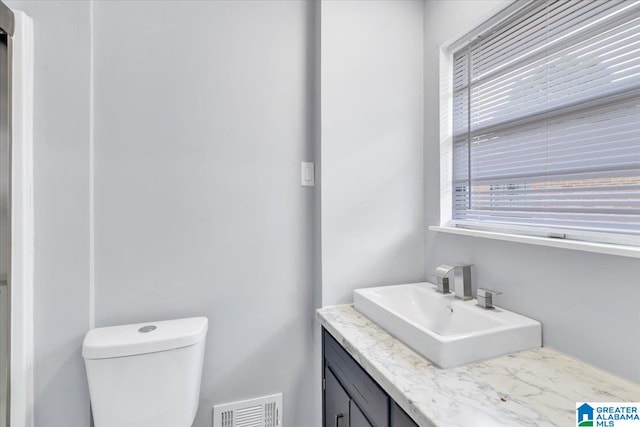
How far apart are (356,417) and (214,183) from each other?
1118mm

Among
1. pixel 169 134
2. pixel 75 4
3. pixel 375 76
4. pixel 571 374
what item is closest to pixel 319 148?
pixel 375 76

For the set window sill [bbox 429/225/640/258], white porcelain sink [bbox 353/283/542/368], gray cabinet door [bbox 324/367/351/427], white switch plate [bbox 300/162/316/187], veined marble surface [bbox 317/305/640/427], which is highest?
white switch plate [bbox 300/162/316/187]

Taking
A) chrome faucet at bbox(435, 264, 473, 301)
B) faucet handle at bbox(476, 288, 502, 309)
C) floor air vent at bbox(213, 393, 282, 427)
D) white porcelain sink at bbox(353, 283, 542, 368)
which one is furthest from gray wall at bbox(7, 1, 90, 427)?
faucet handle at bbox(476, 288, 502, 309)

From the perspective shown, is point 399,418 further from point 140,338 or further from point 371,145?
point 371,145

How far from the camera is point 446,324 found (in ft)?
4.32

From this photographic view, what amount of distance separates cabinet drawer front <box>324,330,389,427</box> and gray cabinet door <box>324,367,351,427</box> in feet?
0.13

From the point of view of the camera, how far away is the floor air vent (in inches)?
55.7

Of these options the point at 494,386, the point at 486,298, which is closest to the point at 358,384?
the point at 494,386

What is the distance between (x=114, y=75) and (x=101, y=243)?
27.6 inches

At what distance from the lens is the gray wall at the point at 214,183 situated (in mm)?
1288

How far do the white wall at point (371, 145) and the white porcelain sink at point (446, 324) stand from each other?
5.9 inches

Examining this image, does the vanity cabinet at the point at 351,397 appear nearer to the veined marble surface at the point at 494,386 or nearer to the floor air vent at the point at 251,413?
the veined marble surface at the point at 494,386

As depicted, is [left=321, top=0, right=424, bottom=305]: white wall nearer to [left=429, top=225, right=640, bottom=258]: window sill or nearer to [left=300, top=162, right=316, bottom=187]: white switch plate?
[left=300, top=162, right=316, bottom=187]: white switch plate

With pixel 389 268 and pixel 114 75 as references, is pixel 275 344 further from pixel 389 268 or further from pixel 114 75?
pixel 114 75
